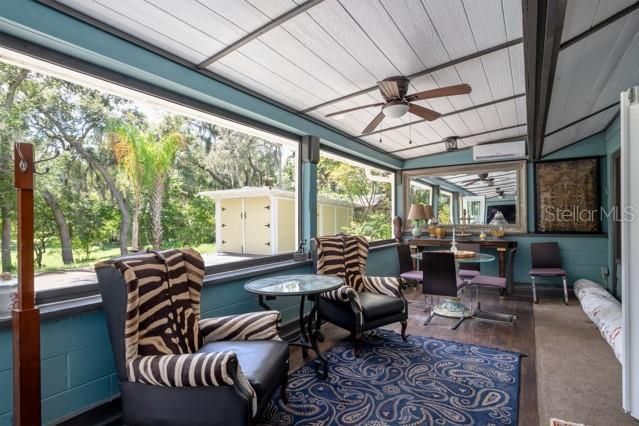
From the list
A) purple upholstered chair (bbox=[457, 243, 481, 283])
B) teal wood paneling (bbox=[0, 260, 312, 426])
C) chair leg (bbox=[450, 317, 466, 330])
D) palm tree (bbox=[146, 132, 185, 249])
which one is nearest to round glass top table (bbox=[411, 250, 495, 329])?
chair leg (bbox=[450, 317, 466, 330])

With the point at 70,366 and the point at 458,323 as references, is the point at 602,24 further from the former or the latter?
the point at 70,366

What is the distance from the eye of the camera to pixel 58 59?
1919mm

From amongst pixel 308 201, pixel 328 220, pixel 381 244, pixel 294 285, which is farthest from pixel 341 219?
pixel 294 285

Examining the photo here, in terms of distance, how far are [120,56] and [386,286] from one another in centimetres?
290

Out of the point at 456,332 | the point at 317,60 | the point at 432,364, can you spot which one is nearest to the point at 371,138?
the point at 317,60

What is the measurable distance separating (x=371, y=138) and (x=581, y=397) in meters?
3.64

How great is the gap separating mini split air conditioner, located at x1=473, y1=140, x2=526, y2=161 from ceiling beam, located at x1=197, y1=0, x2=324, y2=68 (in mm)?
4571

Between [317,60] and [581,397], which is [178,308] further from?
[581,397]

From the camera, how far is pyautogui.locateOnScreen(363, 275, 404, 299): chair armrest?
3.28m

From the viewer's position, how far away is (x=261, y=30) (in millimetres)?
2109

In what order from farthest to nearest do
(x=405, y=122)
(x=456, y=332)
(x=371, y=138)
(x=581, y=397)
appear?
1. (x=371, y=138)
2. (x=405, y=122)
3. (x=456, y=332)
4. (x=581, y=397)

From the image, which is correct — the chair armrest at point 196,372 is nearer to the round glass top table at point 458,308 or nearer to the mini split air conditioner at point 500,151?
the round glass top table at point 458,308

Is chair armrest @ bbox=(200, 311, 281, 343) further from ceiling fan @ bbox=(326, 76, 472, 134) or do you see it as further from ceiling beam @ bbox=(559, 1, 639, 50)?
ceiling beam @ bbox=(559, 1, 639, 50)

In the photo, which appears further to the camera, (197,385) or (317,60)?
(317,60)
